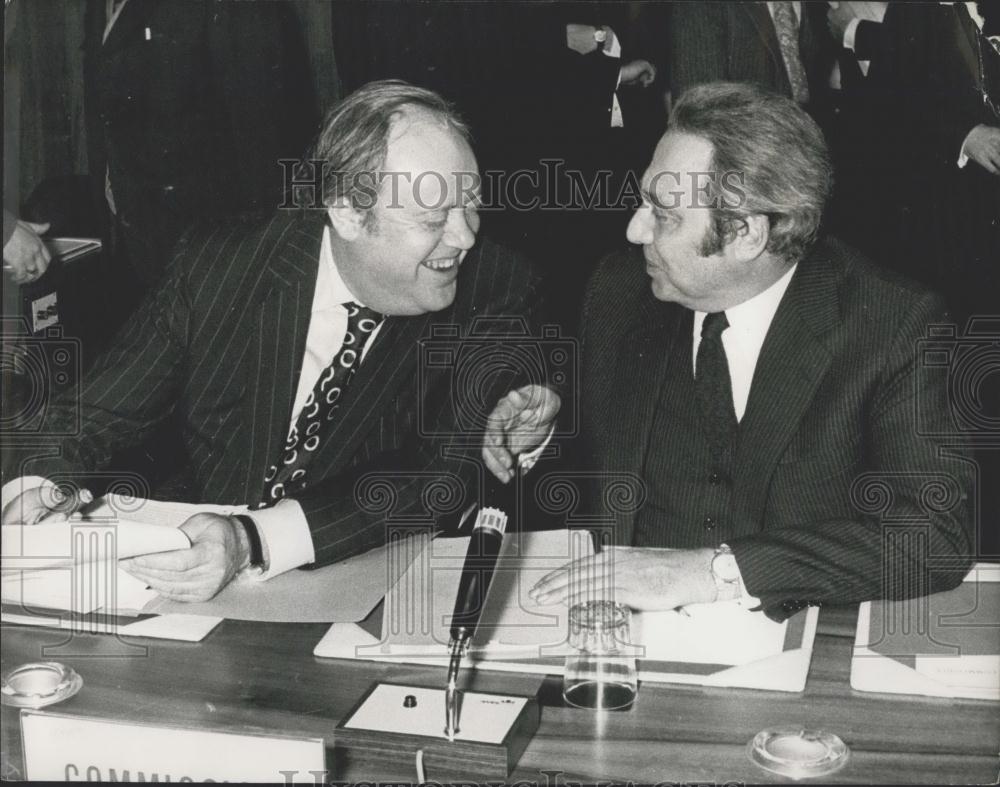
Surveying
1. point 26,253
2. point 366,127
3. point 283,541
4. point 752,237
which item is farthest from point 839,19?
point 26,253

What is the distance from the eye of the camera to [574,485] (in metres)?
2.30

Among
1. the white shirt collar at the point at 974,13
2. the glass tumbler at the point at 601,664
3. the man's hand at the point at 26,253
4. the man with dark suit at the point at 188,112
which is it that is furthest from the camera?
the man with dark suit at the point at 188,112

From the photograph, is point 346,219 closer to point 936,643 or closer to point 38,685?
point 38,685

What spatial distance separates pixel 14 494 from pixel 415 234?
0.85 m

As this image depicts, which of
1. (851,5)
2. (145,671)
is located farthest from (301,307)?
(851,5)

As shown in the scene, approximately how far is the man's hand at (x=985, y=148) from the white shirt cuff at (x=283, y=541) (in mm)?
1346

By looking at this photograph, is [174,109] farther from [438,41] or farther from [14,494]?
[14,494]

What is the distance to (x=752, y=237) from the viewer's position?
211cm

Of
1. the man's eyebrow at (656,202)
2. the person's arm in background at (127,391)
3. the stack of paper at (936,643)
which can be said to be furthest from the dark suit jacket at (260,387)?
the stack of paper at (936,643)

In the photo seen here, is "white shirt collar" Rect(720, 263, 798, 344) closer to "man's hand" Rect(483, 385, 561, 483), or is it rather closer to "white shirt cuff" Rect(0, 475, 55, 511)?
"man's hand" Rect(483, 385, 561, 483)

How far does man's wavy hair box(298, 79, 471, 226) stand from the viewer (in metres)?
2.09

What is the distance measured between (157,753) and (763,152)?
1.39m

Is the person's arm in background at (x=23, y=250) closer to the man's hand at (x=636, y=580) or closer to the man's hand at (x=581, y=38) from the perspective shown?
the man's hand at (x=636, y=580)

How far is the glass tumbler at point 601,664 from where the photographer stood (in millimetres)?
1512
